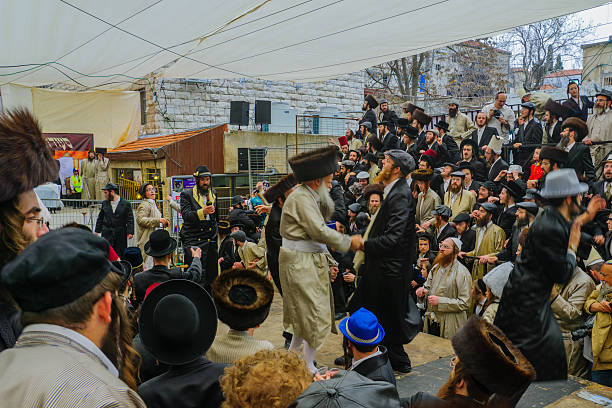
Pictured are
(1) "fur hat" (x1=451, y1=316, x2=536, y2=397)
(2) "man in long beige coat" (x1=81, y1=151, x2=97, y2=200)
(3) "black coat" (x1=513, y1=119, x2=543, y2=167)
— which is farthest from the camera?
(2) "man in long beige coat" (x1=81, y1=151, x2=97, y2=200)

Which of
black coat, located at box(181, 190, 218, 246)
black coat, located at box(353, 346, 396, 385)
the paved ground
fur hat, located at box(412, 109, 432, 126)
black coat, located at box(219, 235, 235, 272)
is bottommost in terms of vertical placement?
the paved ground

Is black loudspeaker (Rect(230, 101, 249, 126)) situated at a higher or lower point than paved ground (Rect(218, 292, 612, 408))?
higher

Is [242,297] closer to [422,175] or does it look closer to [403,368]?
[403,368]

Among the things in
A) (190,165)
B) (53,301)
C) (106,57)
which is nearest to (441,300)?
(53,301)

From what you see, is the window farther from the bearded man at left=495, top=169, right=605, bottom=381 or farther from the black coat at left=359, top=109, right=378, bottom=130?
the bearded man at left=495, top=169, right=605, bottom=381

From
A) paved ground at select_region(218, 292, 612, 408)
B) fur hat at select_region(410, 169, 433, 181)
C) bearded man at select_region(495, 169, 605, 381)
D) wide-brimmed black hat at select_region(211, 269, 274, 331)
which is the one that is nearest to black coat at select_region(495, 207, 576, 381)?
bearded man at select_region(495, 169, 605, 381)

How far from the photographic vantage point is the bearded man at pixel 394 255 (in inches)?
179

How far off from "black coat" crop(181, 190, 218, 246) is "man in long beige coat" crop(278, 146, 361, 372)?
345cm

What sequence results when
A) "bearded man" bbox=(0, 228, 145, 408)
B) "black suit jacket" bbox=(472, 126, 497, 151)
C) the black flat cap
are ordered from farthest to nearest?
"black suit jacket" bbox=(472, 126, 497, 151)
the black flat cap
"bearded man" bbox=(0, 228, 145, 408)

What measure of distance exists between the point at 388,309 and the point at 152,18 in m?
4.01

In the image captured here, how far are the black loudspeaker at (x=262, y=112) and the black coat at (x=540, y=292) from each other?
614 inches

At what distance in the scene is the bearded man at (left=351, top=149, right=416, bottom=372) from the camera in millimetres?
4555

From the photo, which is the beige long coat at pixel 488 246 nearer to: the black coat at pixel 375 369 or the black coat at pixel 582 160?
the black coat at pixel 582 160

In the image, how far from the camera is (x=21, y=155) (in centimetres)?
226
